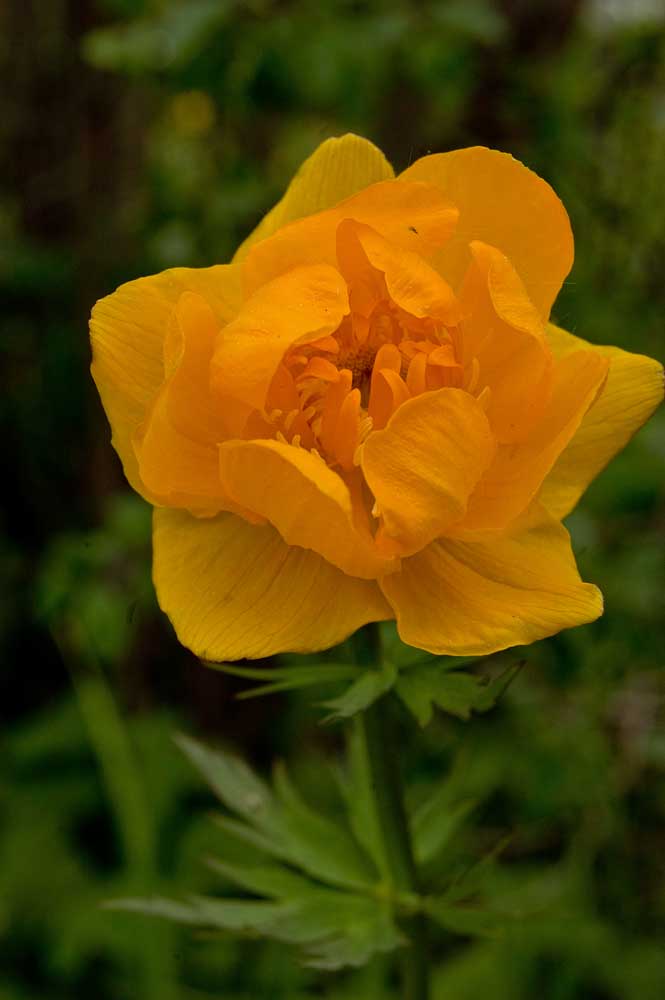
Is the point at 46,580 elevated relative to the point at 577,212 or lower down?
lower down

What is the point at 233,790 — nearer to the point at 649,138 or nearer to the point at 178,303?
the point at 178,303

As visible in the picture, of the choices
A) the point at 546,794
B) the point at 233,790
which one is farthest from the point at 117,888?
the point at 233,790

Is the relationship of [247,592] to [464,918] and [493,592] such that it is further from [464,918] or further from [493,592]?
[464,918]

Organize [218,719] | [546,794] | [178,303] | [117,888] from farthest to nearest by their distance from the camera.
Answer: [218,719]
[117,888]
[546,794]
[178,303]

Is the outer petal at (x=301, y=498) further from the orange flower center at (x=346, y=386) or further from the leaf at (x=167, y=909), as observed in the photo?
the leaf at (x=167, y=909)

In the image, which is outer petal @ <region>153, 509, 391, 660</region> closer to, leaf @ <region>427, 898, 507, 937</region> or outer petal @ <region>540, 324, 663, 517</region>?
outer petal @ <region>540, 324, 663, 517</region>

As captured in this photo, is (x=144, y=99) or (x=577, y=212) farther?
(x=144, y=99)

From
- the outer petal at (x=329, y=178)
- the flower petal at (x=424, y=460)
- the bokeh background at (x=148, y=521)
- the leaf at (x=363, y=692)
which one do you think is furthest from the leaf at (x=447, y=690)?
the bokeh background at (x=148, y=521)

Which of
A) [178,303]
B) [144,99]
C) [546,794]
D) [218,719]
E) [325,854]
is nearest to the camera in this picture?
[178,303]
